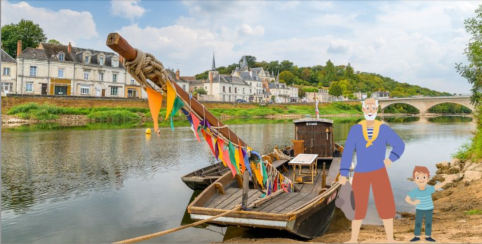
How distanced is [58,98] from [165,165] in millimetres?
36050

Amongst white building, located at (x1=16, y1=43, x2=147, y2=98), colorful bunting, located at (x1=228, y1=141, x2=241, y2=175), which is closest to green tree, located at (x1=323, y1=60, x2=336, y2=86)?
white building, located at (x1=16, y1=43, x2=147, y2=98)

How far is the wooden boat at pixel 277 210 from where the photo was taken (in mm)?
7168

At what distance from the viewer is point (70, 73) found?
5416cm

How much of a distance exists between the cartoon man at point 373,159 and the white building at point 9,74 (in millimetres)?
54757

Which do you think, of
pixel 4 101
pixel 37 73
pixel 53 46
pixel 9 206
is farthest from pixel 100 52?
pixel 9 206

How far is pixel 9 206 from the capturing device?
11.7 metres

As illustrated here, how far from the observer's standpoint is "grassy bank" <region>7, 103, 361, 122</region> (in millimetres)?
44750

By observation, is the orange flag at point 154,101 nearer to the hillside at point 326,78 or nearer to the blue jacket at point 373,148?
the blue jacket at point 373,148

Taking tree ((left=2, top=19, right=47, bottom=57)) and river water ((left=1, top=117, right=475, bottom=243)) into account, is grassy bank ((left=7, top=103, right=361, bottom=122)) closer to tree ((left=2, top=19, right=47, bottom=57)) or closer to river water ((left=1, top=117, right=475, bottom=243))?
river water ((left=1, top=117, right=475, bottom=243))

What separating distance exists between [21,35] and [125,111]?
85.5 feet

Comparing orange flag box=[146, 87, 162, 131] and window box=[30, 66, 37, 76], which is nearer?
orange flag box=[146, 87, 162, 131]

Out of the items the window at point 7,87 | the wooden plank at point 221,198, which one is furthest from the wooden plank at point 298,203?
the window at point 7,87

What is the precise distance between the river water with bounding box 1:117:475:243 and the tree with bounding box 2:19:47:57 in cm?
4135

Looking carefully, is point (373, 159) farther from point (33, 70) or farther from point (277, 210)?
point (33, 70)
